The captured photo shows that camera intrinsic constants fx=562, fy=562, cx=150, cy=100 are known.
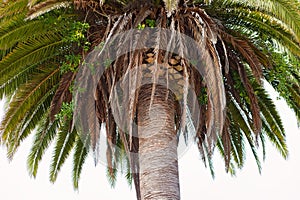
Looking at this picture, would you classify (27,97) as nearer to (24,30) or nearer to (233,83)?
(24,30)

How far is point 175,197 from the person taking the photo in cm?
794

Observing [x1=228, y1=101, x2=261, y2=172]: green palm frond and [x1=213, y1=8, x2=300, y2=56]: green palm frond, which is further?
[x1=228, y1=101, x2=261, y2=172]: green palm frond

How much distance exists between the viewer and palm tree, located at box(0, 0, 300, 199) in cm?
815

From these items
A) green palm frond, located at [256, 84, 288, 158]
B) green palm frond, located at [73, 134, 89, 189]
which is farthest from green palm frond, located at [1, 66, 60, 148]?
green palm frond, located at [256, 84, 288, 158]

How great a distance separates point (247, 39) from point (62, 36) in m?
2.99

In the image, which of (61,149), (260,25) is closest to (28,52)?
(61,149)

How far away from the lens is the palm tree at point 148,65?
26.7ft

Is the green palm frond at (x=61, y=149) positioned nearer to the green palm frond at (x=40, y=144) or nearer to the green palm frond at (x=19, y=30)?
the green palm frond at (x=40, y=144)

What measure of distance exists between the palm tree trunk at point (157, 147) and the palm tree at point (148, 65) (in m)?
0.02

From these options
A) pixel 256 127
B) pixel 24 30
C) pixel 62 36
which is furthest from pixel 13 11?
pixel 256 127

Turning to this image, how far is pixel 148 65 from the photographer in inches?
332

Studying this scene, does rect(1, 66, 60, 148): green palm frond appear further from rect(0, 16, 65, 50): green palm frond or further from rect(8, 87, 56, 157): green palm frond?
rect(0, 16, 65, 50): green palm frond

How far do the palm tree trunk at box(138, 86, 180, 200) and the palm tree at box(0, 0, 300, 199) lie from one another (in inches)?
0.6

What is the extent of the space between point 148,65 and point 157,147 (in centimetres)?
124
